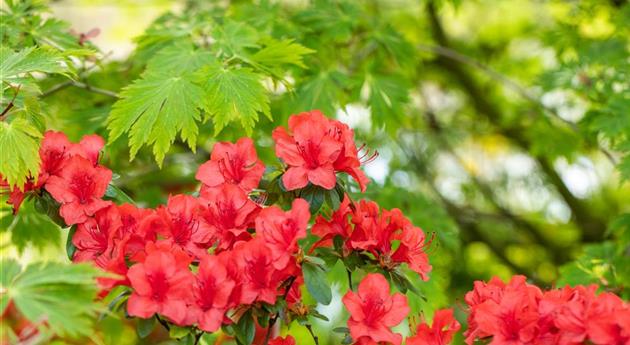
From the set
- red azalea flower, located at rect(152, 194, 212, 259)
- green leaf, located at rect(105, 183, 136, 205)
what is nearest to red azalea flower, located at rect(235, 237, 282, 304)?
red azalea flower, located at rect(152, 194, 212, 259)

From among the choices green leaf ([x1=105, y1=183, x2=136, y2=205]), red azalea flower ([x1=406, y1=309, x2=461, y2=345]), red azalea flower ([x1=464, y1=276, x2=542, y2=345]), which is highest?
red azalea flower ([x1=464, y1=276, x2=542, y2=345])

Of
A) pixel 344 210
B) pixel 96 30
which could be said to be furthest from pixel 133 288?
pixel 96 30

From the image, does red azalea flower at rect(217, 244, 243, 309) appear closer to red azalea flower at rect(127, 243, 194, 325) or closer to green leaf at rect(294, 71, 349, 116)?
red azalea flower at rect(127, 243, 194, 325)

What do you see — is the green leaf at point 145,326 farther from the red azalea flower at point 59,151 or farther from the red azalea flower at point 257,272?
the red azalea flower at point 59,151

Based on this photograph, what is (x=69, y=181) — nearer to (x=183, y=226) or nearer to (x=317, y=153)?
(x=183, y=226)

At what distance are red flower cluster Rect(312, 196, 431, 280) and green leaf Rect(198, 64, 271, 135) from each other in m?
0.32

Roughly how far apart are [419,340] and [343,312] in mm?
1293

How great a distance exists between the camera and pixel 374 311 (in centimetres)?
142

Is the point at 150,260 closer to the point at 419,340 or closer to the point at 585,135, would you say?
the point at 419,340

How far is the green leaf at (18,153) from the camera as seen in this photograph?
144 centimetres

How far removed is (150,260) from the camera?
1.32 m

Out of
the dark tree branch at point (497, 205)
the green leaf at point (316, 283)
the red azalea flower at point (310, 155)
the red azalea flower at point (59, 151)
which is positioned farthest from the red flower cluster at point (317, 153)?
the dark tree branch at point (497, 205)

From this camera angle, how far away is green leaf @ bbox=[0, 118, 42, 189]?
4.73 ft

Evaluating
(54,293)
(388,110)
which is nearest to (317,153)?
(54,293)
